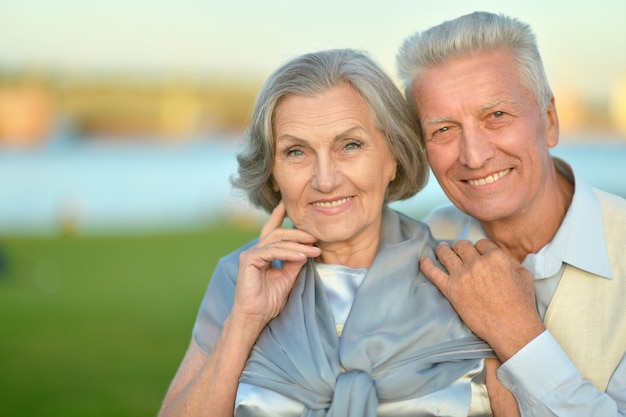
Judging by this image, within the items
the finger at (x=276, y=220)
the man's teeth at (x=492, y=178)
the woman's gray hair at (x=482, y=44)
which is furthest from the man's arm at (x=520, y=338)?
the woman's gray hair at (x=482, y=44)

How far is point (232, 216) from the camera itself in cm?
1995

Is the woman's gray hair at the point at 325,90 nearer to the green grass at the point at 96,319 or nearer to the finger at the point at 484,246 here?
the finger at the point at 484,246

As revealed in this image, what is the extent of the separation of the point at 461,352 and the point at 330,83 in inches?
44.9

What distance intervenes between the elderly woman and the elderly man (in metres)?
0.14

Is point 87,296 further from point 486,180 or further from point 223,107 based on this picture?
point 223,107

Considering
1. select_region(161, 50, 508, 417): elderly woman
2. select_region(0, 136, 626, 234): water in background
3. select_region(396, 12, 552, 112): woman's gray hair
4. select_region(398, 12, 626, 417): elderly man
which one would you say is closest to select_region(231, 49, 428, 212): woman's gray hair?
select_region(161, 50, 508, 417): elderly woman

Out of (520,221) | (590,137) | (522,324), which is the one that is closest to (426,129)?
(520,221)

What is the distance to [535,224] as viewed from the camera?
342 centimetres

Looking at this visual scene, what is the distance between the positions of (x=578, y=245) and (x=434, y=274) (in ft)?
1.95

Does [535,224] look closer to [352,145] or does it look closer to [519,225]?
[519,225]

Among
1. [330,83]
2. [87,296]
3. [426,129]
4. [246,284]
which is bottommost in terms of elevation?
[87,296]

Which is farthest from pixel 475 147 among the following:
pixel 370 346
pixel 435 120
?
pixel 370 346

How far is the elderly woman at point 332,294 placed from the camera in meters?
3.00

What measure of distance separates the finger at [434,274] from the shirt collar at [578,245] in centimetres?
41
